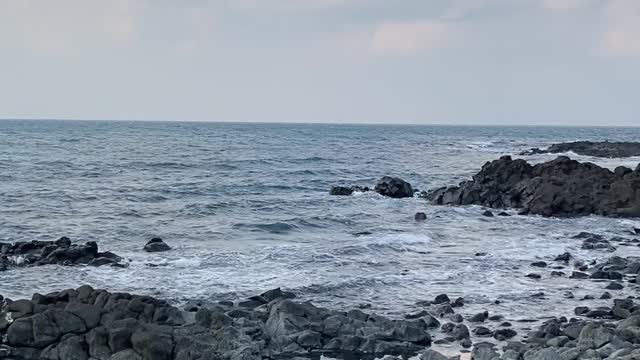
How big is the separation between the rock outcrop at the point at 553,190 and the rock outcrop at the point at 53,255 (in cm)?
2665

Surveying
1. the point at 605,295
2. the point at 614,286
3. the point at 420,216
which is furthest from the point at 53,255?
the point at 420,216

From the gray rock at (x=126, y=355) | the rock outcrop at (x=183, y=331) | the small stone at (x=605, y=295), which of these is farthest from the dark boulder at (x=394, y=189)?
the gray rock at (x=126, y=355)

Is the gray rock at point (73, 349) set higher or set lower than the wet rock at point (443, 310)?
higher

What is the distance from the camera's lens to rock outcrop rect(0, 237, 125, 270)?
27.7 metres

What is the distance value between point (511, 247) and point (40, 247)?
20.0 metres

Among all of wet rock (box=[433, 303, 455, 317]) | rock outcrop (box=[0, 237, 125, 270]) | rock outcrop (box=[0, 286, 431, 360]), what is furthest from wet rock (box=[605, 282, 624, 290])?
rock outcrop (box=[0, 237, 125, 270])

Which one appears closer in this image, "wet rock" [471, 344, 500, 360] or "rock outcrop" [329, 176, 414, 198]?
"wet rock" [471, 344, 500, 360]

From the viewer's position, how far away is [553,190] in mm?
45500

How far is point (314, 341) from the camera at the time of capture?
18.4 m

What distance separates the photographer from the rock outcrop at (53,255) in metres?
27.7

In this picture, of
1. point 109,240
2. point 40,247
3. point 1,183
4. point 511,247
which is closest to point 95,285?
point 40,247

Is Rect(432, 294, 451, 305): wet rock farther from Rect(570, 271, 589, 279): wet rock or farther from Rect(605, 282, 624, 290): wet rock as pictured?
Rect(570, 271, 589, 279): wet rock

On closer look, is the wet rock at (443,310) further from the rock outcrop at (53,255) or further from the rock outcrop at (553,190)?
the rock outcrop at (553,190)

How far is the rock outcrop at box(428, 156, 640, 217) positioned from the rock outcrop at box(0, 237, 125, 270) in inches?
1049
